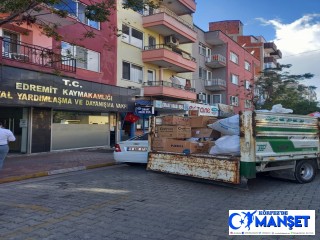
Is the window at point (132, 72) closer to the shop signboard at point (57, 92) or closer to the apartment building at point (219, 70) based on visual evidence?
the shop signboard at point (57, 92)

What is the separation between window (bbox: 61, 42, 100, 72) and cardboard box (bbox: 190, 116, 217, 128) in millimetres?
10074

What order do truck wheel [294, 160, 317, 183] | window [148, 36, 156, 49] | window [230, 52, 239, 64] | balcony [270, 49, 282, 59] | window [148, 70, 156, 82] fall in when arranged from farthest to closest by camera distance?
balcony [270, 49, 282, 59]
window [230, 52, 239, 64]
window [148, 70, 156, 82]
window [148, 36, 156, 49]
truck wheel [294, 160, 317, 183]

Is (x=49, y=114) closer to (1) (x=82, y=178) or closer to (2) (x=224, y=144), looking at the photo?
(1) (x=82, y=178)

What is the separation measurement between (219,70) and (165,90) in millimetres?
15183

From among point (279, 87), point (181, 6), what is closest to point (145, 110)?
point (181, 6)

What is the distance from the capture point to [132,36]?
897 inches

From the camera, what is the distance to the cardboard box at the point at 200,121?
9.37 meters

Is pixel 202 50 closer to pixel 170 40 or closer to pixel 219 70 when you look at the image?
pixel 219 70

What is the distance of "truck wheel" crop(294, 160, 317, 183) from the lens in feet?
28.3

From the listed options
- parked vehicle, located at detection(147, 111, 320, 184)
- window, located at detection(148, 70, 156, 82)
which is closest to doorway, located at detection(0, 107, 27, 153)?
parked vehicle, located at detection(147, 111, 320, 184)

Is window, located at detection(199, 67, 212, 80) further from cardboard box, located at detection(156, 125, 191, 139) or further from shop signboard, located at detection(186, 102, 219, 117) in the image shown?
cardboard box, located at detection(156, 125, 191, 139)

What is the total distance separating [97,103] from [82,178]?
8.84 metres

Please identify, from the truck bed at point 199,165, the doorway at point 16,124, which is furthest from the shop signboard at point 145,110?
the truck bed at point 199,165

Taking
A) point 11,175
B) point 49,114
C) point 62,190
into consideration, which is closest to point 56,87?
point 49,114
